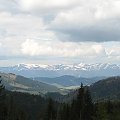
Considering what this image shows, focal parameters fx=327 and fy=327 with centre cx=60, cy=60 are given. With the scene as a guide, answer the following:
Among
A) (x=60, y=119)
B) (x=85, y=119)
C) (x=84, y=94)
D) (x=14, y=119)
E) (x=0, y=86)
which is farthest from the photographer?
(x=14, y=119)

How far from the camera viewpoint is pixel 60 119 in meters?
131

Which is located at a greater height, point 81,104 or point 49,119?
point 81,104

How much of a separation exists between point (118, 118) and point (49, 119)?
44060 millimetres

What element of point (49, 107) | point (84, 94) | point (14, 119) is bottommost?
point (14, 119)

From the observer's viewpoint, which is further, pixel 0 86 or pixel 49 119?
pixel 49 119

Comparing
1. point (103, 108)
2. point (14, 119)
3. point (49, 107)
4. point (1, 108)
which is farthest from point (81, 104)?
point (14, 119)

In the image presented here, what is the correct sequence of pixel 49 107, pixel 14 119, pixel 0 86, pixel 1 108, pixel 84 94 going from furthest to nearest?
pixel 14 119
pixel 49 107
pixel 84 94
pixel 1 108
pixel 0 86

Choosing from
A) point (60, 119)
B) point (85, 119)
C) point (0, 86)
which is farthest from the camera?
point (60, 119)

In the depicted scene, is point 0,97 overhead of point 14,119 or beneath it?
overhead

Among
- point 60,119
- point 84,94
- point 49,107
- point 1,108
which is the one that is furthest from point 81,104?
point 60,119

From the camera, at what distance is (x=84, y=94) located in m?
78.5

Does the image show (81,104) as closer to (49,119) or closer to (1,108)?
(1,108)

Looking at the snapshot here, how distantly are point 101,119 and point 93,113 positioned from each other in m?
10.5

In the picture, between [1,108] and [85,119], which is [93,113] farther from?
[1,108]
